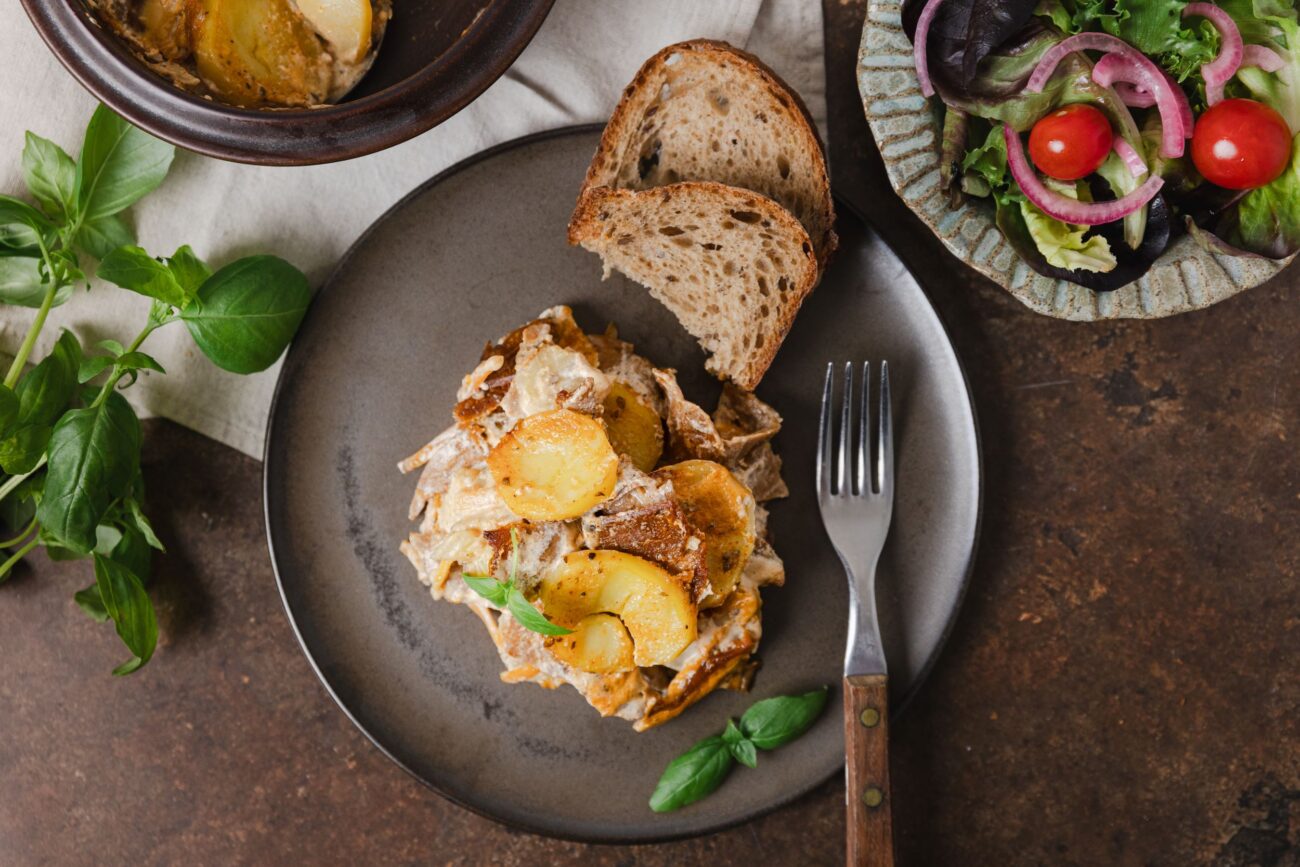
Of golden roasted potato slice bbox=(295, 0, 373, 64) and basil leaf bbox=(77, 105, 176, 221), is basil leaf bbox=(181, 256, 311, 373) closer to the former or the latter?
basil leaf bbox=(77, 105, 176, 221)

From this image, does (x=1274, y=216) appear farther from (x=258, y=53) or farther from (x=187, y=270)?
(x=187, y=270)

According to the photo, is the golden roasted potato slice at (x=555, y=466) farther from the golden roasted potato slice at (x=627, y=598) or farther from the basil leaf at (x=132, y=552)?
the basil leaf at (x=132, y=552)

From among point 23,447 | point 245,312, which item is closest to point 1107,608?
point 245,312

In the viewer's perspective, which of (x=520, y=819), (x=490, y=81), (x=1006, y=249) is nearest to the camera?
(x=490, y=81)

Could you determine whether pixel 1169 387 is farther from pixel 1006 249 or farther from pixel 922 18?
pixel 922 18

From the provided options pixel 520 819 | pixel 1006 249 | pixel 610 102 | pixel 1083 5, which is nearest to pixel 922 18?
pixel 1083 5
